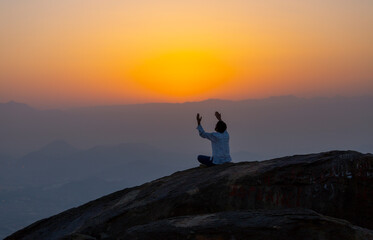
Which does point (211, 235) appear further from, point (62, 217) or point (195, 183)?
point (62, 217)

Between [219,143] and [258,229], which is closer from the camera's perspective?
[258,229]

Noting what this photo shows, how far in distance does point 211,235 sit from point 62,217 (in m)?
10.9

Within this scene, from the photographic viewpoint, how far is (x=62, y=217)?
17.1 metres

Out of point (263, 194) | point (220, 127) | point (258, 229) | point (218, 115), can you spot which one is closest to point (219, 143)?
point (220, 127)

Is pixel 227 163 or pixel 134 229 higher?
pixel 227 163

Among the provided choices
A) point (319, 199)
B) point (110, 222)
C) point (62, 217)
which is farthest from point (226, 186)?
point (62, 217)

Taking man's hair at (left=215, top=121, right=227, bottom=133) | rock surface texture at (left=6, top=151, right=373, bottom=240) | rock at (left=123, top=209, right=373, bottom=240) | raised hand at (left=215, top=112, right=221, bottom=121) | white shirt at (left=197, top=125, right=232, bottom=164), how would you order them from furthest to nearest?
Answer: man's hair at (left=215, top=121, right=227, bottom=133) → white shirt at (left=197, top=125, right=232, bottom=164) → raised hand at (left=215, top=112, right=221, bottom=121) → rock surface texture at (left=6, top=151, right=373, bottom=240) → rock at (left=123, top=209, right=373, bottom=240)

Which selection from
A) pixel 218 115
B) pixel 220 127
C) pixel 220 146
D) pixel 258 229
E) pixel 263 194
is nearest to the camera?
pixel 258 229

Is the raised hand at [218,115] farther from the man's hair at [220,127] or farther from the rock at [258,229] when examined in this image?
the rock at [258,229]

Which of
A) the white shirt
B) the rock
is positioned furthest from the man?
the rock

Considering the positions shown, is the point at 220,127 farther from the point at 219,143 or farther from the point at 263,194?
the point at 263,194

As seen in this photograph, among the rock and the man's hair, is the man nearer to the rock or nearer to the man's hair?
the man's hair

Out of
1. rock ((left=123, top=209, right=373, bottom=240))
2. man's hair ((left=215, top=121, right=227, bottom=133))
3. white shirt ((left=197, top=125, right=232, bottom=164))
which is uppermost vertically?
man's hair ((left=215, top=121, right=227, bottom=133))

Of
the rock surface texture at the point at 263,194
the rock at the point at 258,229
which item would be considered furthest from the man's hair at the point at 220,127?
the rock at the point at 258,229
